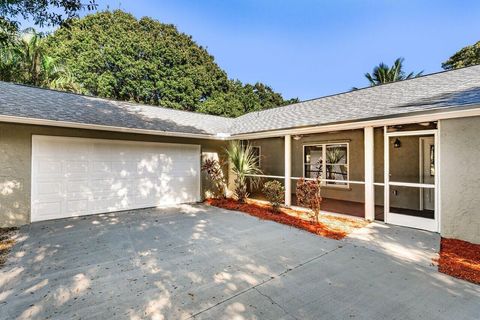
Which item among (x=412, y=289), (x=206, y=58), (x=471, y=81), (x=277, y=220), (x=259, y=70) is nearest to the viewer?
(x=412, y=289)

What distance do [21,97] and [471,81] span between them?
13.5 meters

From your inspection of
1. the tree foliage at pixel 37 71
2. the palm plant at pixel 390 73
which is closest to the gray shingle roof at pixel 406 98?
the palm plant at pixel 390 73

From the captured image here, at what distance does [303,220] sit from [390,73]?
827 inches

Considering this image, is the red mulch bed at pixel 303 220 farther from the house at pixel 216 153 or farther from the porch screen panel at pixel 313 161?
the porch screen panel at pixel 313 161

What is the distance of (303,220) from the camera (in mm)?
7336

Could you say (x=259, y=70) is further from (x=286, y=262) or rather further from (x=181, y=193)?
(x=286, y=262)

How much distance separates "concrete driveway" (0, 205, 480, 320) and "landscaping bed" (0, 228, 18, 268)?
17 cm

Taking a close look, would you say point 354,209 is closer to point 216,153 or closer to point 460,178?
point 460,178

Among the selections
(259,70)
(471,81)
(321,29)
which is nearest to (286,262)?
(471,81)

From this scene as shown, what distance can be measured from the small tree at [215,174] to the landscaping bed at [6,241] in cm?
610

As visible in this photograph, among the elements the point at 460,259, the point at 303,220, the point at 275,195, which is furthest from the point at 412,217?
the point at 275,195

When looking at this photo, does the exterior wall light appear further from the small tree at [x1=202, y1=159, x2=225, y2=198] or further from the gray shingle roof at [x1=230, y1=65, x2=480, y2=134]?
the small tree at [x1=202, y1=159, x2=225, y2=198]

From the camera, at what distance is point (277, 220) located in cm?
732

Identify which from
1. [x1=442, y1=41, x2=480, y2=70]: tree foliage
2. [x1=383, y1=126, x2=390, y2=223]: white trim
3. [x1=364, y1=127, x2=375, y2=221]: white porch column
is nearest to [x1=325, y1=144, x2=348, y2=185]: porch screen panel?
[x1=364, y1=127, x2=375, y2=221]: white porch column
